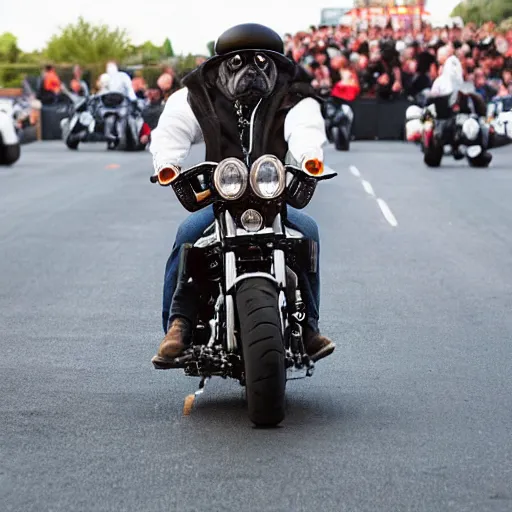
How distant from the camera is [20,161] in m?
30.5

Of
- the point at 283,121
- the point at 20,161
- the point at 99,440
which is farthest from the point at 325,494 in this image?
the point at 20,161

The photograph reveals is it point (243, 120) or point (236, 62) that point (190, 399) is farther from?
point (236, 62)

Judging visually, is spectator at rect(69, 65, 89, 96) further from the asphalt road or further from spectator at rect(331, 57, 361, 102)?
the asphalt road

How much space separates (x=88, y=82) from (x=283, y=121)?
1731 inches

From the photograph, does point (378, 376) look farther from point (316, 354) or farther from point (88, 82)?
point (88, 82)

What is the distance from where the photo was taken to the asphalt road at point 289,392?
5.59 metres

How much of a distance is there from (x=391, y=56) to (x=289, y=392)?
32031mm

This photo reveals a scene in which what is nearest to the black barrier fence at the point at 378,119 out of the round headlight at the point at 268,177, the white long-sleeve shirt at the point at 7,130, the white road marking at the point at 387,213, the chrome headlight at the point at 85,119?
the chrome headlight at the point at 85,119

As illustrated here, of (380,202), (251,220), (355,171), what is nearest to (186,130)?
(251,220)

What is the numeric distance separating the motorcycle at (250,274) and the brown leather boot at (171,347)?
0.04 m

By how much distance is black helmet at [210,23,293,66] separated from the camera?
6867mm

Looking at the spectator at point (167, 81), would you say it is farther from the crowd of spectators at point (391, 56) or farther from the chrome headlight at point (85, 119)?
the crowd of spectators at point (391, 56)

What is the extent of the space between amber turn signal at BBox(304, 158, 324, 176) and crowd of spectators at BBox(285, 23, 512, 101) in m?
28.6

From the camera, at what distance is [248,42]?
270 inches
